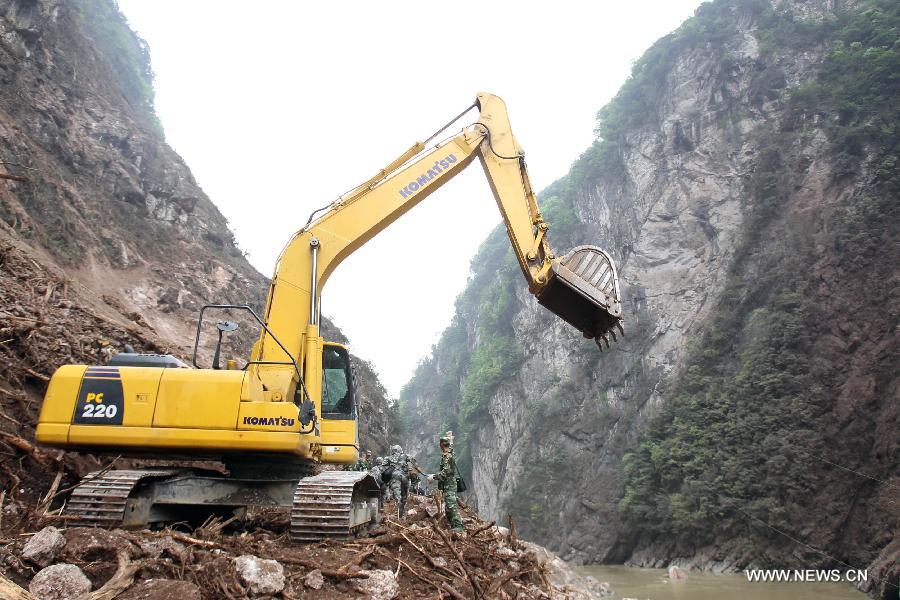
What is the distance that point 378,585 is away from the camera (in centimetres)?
402

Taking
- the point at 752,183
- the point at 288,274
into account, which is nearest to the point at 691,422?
the point at 752,183

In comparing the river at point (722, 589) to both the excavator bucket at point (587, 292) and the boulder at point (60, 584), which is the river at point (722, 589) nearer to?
the excavator bucket at point (587, 292)

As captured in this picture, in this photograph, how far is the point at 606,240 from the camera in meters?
42.8

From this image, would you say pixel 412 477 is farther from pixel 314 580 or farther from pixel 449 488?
pixel 314 580

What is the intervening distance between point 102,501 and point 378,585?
8.26ft

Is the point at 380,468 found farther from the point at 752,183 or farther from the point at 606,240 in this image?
the point at 606,240

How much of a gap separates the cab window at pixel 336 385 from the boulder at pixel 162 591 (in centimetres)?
331

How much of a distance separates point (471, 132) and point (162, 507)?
5.93m

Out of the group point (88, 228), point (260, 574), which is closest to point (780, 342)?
point (260, 574)

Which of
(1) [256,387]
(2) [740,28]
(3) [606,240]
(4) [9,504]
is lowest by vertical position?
(4) [9,504]

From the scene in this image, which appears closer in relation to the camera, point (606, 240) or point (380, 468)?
point (380, 468)

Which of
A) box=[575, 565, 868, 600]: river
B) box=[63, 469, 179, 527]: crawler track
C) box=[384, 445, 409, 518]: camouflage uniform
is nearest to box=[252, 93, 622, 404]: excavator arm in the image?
box=[63, 469, 179, 527]: crawler track

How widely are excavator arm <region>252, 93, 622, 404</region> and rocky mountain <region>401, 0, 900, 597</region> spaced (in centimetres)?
1057

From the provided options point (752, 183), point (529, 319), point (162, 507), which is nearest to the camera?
point (162, 507)
